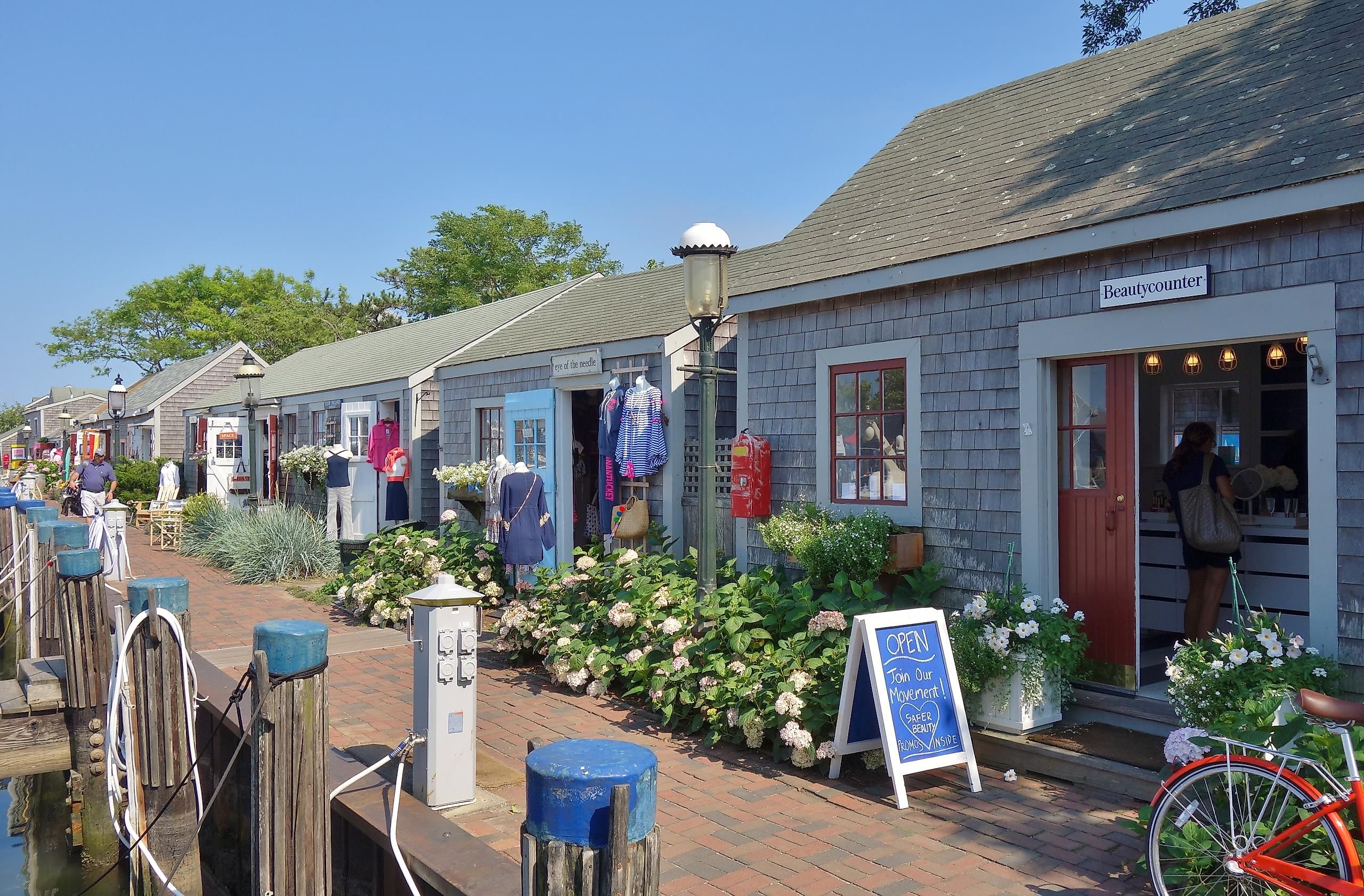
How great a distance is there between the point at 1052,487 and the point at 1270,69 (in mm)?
3068

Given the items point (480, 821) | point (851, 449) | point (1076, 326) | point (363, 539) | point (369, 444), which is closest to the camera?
point (480, 821)

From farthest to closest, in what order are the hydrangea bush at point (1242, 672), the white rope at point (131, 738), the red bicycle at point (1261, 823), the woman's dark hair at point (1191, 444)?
the woman's dark hair at point (1191, 444) < the white rope at point (131, 738) < the hydrangea bush at point (1242, 672) < the red bicycle at point (1261, 823)

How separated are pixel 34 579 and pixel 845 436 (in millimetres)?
7638

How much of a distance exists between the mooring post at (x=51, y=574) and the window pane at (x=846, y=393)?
6.47 m

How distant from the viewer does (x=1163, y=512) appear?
27.9ft

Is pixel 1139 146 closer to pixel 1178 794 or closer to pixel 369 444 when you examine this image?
pixel 1178 794

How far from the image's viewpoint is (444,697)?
204 inches

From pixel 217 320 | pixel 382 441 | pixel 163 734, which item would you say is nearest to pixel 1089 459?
pixel 163 734

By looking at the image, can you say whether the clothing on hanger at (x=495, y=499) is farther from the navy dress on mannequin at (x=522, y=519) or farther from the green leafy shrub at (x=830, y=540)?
the green leafy shrub at (x=830, y=540)

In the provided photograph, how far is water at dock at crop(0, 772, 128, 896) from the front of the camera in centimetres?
750

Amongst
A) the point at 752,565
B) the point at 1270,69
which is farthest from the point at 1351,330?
the point at 752,565

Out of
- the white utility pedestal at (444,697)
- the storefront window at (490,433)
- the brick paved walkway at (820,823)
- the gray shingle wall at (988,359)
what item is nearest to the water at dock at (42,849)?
the brick paved walkway at (820,823)

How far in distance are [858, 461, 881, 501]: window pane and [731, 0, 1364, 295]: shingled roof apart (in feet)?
4.90

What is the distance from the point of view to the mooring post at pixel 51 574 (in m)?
8.78
